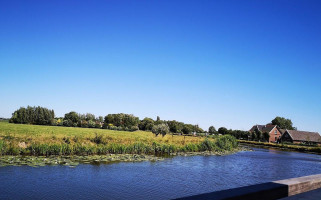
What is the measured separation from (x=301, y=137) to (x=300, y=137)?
36 cm

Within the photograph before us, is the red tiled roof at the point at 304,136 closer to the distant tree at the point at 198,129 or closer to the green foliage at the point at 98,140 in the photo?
the distant tree at the point at 198,129

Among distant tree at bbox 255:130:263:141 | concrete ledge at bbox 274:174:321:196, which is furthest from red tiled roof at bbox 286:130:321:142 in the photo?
concrete ledge at bbox 274:174:321:196

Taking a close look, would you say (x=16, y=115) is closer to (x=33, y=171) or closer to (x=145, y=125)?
(x=145, y=125)

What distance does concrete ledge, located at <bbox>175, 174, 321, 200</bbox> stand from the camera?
3.44 metres

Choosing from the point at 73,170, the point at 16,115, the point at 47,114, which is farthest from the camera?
the point at 47,114

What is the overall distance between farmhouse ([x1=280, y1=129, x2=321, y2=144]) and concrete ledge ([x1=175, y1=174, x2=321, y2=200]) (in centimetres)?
8172

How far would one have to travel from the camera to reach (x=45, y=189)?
10836 mm

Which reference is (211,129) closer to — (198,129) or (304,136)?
(198,129)

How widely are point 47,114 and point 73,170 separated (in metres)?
75.3

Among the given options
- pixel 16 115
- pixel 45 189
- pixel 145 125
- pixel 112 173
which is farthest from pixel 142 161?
pixel 145 125

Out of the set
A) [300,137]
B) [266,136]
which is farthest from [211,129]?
[300,137]

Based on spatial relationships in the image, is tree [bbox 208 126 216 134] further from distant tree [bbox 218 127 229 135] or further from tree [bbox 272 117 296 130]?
tree [bbox 272 117 296 130]

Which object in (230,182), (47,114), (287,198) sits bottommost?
(230,182)

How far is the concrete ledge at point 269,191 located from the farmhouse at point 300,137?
268 feet
